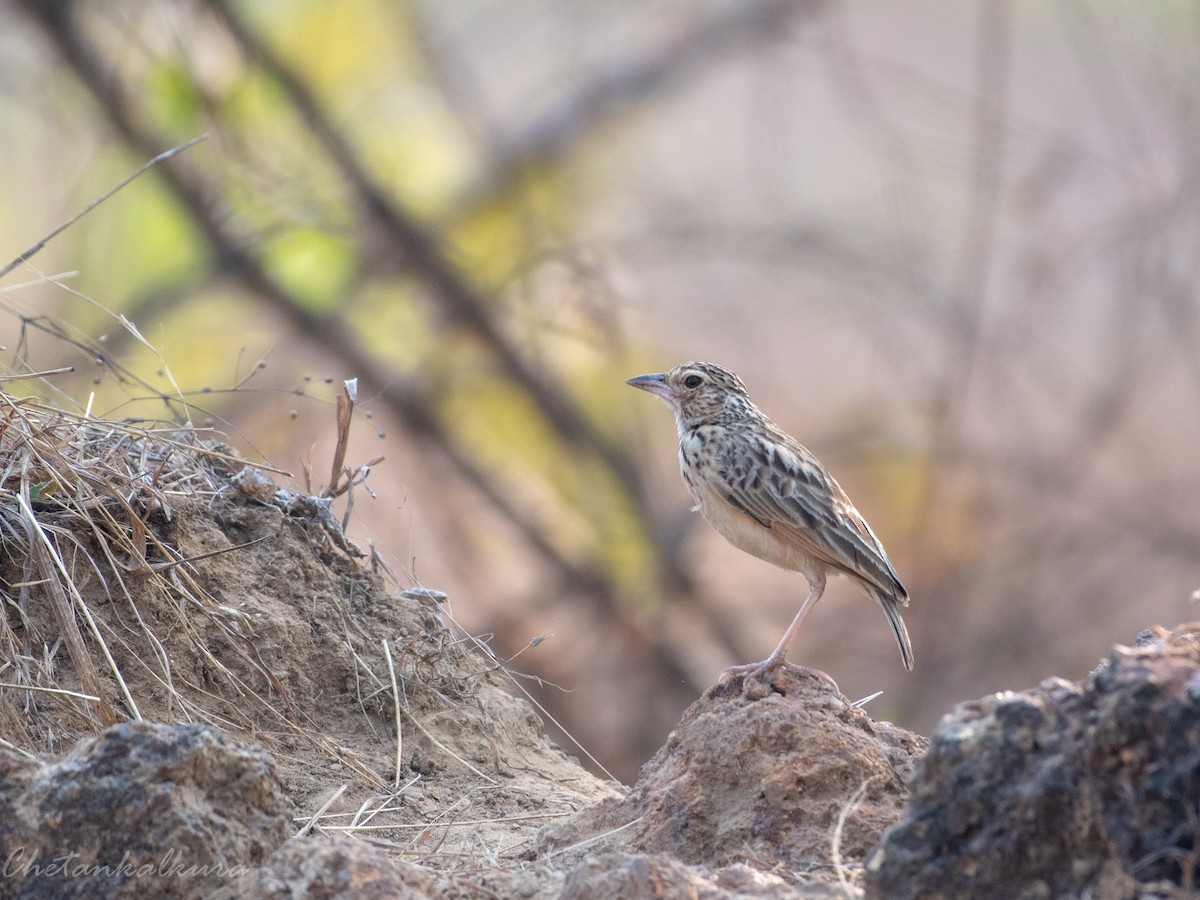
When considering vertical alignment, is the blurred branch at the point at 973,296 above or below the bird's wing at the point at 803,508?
above

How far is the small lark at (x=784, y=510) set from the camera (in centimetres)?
461

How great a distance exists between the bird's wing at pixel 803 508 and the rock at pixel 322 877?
226 centimetres

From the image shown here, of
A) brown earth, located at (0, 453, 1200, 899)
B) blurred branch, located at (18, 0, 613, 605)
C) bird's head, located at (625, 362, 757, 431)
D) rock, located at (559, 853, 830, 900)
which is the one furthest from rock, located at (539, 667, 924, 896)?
blurred branch, located at (18, 0, 613, 605)

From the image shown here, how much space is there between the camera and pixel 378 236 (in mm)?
10609

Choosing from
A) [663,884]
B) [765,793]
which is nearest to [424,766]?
[765,793]

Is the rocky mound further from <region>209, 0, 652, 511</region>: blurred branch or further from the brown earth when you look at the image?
<region>209, 0, 652, 511</region>: blurred branch

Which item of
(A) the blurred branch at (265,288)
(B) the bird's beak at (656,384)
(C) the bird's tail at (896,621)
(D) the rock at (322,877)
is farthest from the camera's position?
(A) the blurred branch at (265,288)

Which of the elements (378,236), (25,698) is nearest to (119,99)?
(378,236)

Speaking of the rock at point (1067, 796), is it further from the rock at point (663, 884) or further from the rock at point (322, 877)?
the rock at point (322, 877)

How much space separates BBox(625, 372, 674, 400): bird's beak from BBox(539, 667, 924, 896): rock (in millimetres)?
2081

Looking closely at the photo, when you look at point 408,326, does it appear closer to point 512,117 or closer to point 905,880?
point 512,117

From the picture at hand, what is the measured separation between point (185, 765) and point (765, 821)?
1.41m

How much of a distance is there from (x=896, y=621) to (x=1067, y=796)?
2272mm

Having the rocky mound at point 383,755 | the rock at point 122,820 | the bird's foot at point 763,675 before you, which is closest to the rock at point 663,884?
the rocky mound at point 383,755
